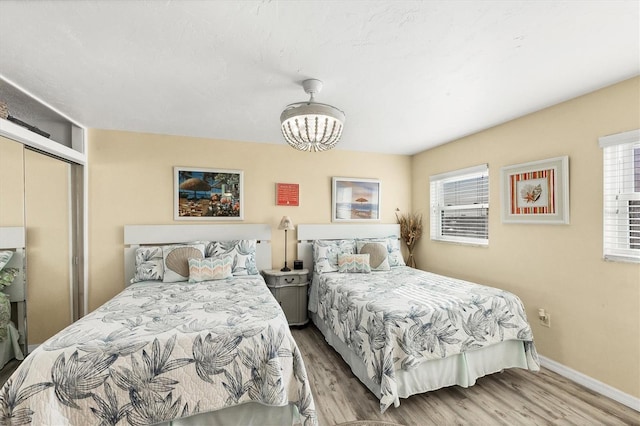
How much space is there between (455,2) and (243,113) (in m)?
1.98

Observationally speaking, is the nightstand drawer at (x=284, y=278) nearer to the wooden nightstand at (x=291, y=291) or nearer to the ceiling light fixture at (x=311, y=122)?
the wooden nightstand at (x=291, y=291)

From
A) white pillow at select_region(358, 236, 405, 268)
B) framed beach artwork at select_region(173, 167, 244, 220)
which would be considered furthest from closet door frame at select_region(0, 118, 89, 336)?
white pillow at select_region(358, 236, 405, 268)

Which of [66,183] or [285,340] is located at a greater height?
[66,183]

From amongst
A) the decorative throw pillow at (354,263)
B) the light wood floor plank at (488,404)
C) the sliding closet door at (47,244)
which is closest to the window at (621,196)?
the light wood floor plank at (488,404)

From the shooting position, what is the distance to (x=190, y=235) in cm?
344

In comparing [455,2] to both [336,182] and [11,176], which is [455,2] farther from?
[11,176]

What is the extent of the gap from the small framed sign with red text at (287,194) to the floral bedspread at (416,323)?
151 cm

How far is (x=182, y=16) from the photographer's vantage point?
1.43 m

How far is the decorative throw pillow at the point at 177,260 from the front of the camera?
9.52 feet

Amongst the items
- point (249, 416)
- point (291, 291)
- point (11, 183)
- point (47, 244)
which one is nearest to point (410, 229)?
point (291, 291)

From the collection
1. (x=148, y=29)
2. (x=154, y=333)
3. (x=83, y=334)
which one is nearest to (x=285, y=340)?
(x=154, y=333)

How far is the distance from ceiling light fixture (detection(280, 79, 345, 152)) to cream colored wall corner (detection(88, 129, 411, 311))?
1753 millimetres

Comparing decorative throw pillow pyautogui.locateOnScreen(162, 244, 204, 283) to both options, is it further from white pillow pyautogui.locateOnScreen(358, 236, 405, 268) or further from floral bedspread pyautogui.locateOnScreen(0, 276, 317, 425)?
white pillow pyautogui.locateOnScreen(358, 236, 405, 268)

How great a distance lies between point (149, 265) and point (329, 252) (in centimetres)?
202
